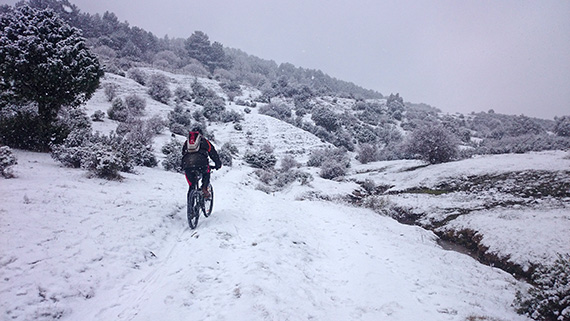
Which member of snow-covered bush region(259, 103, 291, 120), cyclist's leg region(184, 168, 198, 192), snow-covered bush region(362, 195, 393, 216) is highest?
snow-covered bush region(259, 103, 291, 120)

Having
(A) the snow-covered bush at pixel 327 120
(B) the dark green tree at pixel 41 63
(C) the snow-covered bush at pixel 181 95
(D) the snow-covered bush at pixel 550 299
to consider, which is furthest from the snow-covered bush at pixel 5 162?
Result: (A) the snow-covered bush at pixel 327 120

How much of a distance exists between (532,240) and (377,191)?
9.87 m

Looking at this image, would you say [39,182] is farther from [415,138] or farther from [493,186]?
[415,138]

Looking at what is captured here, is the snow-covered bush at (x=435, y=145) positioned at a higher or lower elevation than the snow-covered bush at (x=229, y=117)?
lower

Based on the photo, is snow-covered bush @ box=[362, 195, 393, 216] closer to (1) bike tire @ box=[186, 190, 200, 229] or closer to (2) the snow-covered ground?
(2) the snow-covered ground

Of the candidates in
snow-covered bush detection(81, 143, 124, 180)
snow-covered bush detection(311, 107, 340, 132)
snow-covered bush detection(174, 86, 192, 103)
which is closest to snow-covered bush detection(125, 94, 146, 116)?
snow-covered bush detection(174, 86, 192, 103)

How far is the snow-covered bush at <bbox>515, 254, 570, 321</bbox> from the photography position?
3848 millimetres

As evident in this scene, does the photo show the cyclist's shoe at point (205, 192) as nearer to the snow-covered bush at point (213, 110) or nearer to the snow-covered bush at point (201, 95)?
the snow-covered bush at point (213, 110)

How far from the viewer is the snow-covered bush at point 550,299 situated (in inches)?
151

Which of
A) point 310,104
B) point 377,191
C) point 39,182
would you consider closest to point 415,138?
point 377,191

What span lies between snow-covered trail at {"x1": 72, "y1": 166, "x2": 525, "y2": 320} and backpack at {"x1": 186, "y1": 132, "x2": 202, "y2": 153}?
2.13m

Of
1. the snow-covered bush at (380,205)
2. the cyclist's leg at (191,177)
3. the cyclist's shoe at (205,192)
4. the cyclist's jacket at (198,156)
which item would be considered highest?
the cyclist's jacket at (198,156)

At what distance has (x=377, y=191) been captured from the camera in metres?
16.9

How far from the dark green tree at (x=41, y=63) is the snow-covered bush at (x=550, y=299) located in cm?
1682
